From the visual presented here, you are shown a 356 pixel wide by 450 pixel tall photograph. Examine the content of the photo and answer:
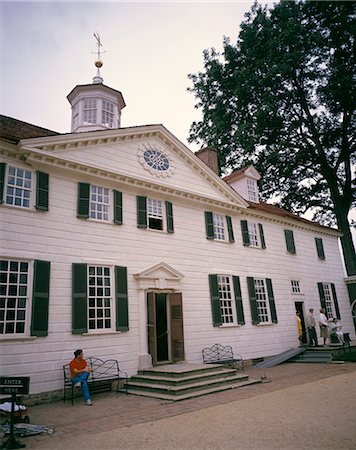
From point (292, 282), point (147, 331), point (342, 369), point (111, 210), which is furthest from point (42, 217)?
point (292, 282)

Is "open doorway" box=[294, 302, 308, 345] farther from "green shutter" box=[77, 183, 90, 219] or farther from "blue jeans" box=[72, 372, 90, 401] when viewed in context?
"blue jeans" box=[72, 372, 90, 401]


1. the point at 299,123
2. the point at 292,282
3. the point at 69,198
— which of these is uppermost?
the point at 299,123

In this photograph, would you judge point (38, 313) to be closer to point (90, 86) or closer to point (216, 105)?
point (90, 86)

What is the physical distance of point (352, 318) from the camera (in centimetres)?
2181

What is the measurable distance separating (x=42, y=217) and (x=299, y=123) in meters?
21.7

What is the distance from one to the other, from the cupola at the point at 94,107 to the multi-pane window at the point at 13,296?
8.26 m

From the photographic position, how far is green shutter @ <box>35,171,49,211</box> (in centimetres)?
1032

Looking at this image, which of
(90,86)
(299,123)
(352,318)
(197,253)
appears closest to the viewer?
(197,253)

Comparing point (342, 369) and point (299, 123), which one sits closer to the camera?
point (342, 369)

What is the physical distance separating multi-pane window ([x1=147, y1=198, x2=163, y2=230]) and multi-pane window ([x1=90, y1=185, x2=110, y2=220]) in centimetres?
184

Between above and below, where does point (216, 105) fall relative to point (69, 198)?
above

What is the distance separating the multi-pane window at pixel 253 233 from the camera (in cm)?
1738

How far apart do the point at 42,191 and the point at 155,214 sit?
14.8ft

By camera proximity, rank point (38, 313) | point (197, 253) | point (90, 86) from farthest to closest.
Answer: point (90, 86)
point (197, 253)
point (38, 313)
